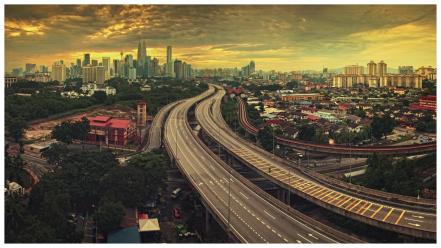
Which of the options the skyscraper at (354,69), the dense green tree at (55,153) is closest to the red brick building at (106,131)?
the dense green tree at (55,153)

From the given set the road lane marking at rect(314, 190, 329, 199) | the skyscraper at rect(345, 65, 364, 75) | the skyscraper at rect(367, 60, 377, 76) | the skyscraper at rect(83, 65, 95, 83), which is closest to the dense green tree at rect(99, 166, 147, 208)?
the skyscraper at rect(83, 65, 95, 83)

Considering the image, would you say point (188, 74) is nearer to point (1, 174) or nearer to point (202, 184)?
point (202, 184)

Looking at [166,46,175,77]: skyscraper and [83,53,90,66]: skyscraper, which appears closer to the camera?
[83,53,90,66]: skyscraper

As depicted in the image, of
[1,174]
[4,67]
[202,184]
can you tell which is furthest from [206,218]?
[4,67]

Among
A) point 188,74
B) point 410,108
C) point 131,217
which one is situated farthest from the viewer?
point 188,74

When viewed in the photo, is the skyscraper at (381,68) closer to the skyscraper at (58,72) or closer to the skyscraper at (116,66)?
the skyscraper at (116,66)

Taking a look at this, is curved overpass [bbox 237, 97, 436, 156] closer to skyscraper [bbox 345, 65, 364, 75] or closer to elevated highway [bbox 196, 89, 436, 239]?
elevated highway [bbox 196, 89, 436, 239]

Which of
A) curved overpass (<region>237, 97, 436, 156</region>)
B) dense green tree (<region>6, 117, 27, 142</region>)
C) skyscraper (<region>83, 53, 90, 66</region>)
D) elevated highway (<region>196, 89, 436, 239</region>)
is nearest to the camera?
elevated highway (<region>196, 89, 436, 239</region>)

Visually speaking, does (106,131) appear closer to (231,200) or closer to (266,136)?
(231,200)
